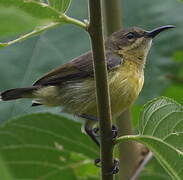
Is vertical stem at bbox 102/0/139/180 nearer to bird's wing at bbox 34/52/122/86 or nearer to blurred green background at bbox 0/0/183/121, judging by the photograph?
blurred green background at bbox 0/0/183/121

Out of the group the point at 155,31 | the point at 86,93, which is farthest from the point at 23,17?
the point at 86,93

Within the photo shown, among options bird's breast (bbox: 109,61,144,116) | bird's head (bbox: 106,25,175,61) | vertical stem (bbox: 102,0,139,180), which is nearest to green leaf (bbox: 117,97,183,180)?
vertical stem (bbox: 102,0,139,180)

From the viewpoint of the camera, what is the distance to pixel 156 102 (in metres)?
1.81

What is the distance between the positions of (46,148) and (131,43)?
Answer: 1671 mm

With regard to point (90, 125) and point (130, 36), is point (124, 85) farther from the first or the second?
point (130, 36)

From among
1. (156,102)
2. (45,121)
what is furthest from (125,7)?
(156,102)

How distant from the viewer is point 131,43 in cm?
434

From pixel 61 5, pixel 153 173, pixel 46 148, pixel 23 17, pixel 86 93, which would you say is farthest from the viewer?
pixel 86 93

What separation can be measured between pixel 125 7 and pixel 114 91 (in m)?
0.61

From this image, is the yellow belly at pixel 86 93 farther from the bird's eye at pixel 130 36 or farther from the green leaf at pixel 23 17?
the green leaf at pixel 23 17

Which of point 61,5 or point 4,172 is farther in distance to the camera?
point 61,5

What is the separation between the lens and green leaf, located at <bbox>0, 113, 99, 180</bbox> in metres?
2.78

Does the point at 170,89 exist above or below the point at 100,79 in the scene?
below

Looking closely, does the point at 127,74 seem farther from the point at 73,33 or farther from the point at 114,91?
the point at 73,33
